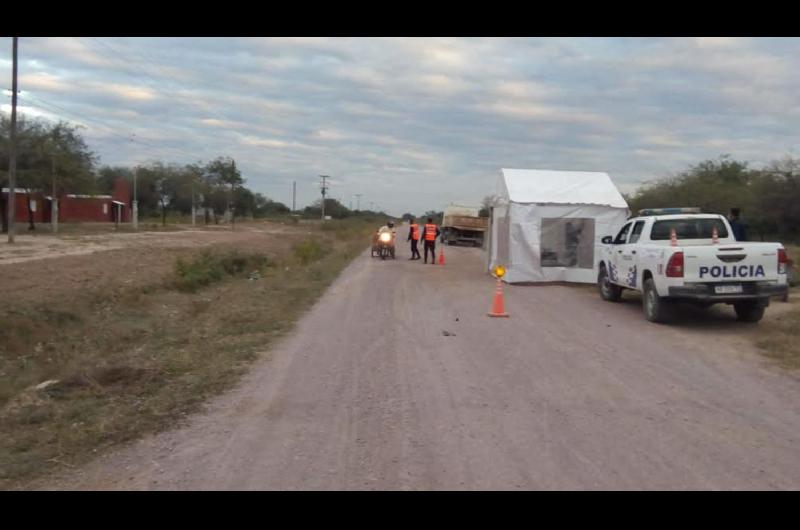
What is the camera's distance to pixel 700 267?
1173 cm

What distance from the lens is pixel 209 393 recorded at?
7.68 m

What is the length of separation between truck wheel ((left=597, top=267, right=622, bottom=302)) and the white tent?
11.2 feet

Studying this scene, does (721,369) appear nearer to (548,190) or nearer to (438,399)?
(438,399)

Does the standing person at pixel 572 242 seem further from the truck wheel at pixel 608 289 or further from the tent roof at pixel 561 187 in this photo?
the truck wheel at pixel 608 289

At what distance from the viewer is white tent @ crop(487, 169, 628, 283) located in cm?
2005

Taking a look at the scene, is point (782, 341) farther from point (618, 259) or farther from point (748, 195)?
point (748, 195)

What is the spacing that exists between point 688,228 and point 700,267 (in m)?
2.50

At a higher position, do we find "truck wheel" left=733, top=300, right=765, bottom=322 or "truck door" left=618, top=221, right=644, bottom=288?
"truck door" left=618, top=221, right=644, bottom=288

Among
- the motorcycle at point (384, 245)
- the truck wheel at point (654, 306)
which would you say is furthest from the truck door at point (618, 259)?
the motorcycle at point (384, 245)

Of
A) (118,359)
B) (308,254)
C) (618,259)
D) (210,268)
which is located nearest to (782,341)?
(618,259)

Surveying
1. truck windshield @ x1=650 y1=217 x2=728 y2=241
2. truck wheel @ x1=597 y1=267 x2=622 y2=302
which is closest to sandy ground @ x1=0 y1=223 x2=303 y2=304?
truck wheel @ x1=597 y1=267 x2=622 y2=302

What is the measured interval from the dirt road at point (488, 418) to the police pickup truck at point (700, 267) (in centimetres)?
63

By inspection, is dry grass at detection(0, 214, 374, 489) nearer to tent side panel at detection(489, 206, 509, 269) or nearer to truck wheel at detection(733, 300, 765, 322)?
tent side panel at detection(489, 206, 509, 269)
